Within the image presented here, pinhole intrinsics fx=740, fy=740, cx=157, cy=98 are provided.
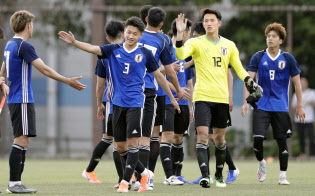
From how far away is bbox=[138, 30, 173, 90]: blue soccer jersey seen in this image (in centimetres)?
892

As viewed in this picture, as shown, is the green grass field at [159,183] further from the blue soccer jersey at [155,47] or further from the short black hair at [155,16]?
the short black hair at [155,16]

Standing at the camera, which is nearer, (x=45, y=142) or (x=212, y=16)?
(x=212, y=16)

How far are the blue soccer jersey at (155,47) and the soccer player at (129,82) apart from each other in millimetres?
488

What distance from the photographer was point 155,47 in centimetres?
895

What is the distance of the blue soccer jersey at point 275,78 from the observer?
10.3 metres

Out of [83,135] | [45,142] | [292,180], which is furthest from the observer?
[83,135]

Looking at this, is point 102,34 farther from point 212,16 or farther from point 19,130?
point 19,130

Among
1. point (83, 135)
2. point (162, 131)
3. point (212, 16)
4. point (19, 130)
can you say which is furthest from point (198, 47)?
point (83, 135)

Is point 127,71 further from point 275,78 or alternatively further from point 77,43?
point 275,78

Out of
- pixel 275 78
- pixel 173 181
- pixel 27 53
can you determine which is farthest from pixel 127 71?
pixel 275 78

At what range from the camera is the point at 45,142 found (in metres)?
18.9

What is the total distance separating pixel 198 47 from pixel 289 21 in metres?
8.76

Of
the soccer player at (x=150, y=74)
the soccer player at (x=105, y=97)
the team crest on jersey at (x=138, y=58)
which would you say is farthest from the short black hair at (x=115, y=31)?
the team crest on jersey at (x=138, y=58)

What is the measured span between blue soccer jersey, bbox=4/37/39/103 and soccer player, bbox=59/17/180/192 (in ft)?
2.66
